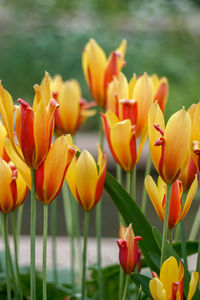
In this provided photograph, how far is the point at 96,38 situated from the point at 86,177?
2.76 metres

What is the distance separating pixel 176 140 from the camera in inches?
17.1

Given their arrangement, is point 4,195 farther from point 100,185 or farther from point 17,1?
point 17,1

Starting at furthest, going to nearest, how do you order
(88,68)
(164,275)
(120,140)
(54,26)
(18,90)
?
(54,26), (18,90), (88,68), (120,140), (164,275)

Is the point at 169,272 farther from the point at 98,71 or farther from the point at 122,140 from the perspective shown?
the point at 98,71

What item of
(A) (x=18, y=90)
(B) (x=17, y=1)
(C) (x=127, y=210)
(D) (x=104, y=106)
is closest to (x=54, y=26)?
(B) (x=17, y=1)

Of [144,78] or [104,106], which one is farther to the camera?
[104,106]

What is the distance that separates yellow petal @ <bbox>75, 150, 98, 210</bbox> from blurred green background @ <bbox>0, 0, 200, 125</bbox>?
8.26 feet

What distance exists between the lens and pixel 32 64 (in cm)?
313

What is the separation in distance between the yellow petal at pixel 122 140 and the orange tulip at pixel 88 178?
1.9 inches

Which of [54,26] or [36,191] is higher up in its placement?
[54,26]

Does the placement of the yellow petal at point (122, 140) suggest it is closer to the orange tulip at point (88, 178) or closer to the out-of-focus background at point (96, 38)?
the orange tulip at point (88, 178)

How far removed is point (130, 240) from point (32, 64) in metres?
2.73

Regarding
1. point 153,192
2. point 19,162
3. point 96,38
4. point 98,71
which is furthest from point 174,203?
point 96,38

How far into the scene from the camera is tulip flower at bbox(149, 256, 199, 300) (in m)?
0.42
